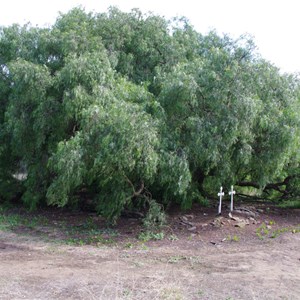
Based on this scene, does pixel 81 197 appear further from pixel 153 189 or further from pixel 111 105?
pixel 111 105

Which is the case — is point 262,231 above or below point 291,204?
below

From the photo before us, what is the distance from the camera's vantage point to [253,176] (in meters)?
12.3

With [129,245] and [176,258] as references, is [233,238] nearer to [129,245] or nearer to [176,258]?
[176,258]

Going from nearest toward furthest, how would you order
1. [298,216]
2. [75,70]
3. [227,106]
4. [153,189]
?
[227,106] → [75,70] → [153,189] → [298,216]

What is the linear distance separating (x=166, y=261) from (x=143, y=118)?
3278mm

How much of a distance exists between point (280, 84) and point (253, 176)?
2912 mm

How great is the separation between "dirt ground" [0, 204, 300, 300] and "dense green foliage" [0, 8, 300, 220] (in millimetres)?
1074

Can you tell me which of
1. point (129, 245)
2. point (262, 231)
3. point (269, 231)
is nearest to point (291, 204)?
point (269, 231)

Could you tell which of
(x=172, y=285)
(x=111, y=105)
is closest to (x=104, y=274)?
(x=172, y=285)

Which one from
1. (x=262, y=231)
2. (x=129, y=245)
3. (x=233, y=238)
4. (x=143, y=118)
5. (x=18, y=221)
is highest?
(x=143, y=118)

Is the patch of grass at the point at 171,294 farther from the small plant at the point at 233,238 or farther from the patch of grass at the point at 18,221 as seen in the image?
the patch of grass at the point at 18,221

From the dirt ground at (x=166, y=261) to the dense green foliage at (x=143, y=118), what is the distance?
42.3 inches

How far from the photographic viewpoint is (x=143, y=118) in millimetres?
9336

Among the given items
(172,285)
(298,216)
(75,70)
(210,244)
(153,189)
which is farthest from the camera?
(298,216)
